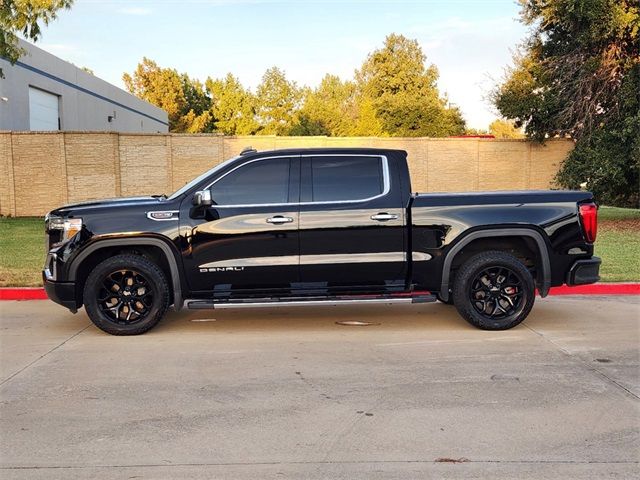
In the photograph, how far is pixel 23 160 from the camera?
27016mm

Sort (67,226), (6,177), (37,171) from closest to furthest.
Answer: (67,226)
(6,177)
(37,171)

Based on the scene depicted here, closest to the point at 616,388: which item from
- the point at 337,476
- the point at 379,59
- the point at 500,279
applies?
the point at 500,279

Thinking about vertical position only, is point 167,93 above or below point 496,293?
above

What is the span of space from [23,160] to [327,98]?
61.0 m

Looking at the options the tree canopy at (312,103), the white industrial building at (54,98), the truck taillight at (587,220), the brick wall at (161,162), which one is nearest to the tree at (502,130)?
the tree canopy at (312,103)

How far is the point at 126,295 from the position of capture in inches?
286

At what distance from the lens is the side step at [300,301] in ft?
23.5

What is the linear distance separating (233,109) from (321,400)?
63989 mm

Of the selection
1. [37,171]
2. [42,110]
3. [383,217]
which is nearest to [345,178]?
[383,217]

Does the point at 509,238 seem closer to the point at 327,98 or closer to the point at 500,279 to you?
the point at 500,279

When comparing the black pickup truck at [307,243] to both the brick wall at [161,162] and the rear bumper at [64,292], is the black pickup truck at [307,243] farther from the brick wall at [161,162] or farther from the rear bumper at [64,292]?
the brick wall at [161,162]

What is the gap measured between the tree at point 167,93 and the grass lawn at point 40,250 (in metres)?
47.3

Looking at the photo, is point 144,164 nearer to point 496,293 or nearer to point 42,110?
point 42,110

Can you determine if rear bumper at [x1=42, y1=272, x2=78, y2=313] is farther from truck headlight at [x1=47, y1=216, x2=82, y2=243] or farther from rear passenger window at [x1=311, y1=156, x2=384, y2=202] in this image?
rear passenger window at [x1=311, y1=156, x2=384, y2=202]
